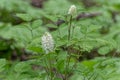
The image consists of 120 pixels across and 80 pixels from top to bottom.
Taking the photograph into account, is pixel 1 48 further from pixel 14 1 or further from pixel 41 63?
pixel 41 63

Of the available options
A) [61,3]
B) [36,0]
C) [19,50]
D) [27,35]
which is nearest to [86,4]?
[36,0]

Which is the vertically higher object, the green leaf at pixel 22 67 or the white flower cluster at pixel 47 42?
the white flower cluster at pixel 47 42

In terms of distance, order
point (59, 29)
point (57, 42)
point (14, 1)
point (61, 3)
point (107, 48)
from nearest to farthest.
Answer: point (57, 42)
point (59, 29)
point (107, 48)
point (14, 1)
point (61, 3)

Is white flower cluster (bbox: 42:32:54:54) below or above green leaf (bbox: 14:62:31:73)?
above

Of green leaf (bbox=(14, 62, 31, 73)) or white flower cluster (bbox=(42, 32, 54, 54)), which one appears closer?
white flower cluster (bbox=(42, 32, 54, 54))

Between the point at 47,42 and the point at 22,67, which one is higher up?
the point at 47,42

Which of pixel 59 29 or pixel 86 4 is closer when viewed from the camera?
pixel 59 29

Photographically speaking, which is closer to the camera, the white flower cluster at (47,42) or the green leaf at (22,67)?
the white flower cluster at (47,42)

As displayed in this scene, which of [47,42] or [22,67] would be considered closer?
[47,42]
